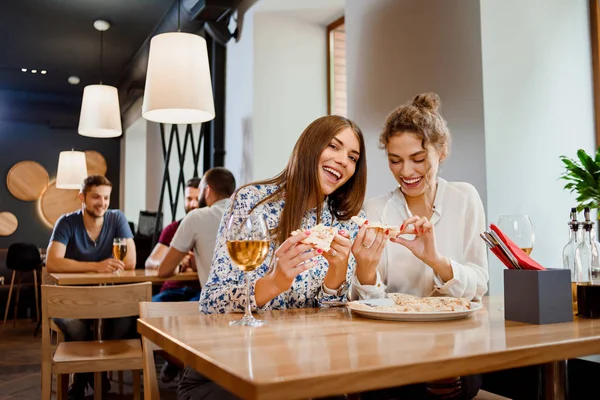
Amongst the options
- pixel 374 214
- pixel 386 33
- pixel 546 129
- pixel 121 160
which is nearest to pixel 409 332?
pixel 374 214

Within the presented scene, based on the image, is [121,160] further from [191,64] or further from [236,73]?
[191,64]

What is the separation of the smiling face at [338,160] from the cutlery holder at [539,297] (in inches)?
25.8

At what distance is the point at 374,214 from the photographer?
2010 millimetres

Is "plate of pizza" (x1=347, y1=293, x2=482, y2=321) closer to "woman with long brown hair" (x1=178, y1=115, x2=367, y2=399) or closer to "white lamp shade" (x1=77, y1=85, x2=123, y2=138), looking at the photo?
"woman with long brown hair" (x1=178, y1=115, x2=367, y2=399)

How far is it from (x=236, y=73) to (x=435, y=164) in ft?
12.4

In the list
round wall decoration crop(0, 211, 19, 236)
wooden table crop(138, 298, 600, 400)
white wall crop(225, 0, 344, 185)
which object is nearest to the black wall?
round wall decoration crop(0, 211, 19, 236)

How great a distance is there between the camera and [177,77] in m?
3.44

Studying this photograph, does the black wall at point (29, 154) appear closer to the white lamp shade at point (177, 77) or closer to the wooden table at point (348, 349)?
the white lamp shade at point (177, 77)

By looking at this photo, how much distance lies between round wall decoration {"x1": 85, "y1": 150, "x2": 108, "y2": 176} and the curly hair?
1026 cm

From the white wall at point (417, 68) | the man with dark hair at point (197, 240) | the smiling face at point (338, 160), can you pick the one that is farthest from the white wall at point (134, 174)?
the smiling face at point (338, 160)

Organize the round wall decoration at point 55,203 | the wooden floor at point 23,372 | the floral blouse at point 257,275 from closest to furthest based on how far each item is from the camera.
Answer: the floral blouse at point 257,275 → the wooden floor at point 23,372 → the round wall decoration at point 55,203

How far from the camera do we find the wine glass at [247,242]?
3.98ft

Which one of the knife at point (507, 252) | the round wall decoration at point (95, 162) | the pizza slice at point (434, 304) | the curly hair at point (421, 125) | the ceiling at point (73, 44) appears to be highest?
the ceiling at point (73, 44)

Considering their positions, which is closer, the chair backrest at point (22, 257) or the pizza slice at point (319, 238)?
the pizza slice at point (319, 238)
